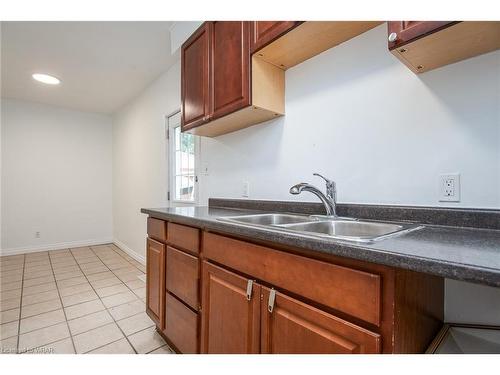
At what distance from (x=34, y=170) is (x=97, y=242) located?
5.10 feet

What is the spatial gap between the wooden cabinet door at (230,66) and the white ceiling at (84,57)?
36.4 inches

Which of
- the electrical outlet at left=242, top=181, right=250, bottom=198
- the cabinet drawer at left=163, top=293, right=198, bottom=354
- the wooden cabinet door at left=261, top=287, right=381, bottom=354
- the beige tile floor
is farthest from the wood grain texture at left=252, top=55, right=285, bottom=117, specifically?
the beige tile floor

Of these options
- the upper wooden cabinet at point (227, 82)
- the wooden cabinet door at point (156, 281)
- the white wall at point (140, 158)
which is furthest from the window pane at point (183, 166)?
the wooden cabinet door at point (156, 281)

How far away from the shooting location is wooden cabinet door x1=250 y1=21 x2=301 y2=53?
1.19 meters

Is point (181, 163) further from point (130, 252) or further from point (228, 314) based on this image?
point (228, 314)

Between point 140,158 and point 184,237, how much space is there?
271 centimetres

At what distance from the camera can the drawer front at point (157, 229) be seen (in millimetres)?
1566

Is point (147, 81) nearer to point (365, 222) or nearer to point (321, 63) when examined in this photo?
point (321, 63)

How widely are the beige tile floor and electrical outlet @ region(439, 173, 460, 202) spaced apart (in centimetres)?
175

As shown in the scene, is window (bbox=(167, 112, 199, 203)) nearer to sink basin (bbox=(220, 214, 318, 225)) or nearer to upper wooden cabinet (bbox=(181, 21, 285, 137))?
upper wooden cabinet (bbox=(181, 21, 285, 137))

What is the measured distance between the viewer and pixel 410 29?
0.82 meters

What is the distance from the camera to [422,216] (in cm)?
100
